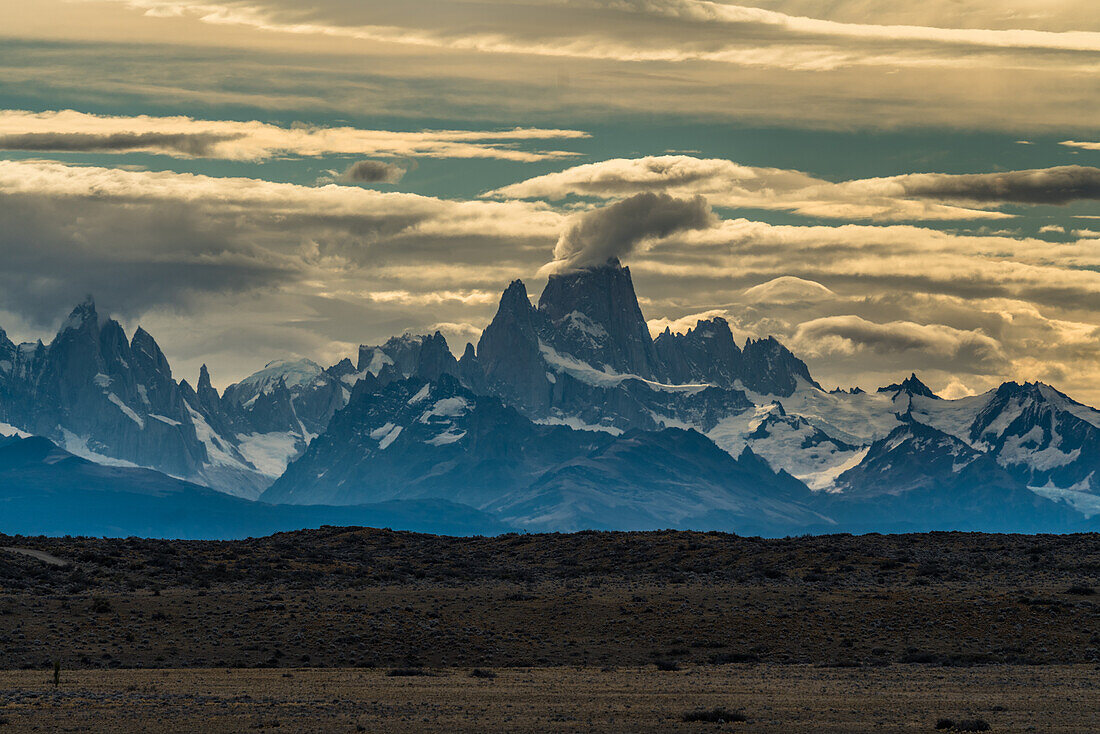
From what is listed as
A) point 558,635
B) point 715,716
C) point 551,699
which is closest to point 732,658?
point 558,635

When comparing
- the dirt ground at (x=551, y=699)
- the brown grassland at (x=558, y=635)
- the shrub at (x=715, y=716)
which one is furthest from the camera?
the brown grassland at (x=558, y=635)

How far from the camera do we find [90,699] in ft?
185

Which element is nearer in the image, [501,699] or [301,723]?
[301,723]

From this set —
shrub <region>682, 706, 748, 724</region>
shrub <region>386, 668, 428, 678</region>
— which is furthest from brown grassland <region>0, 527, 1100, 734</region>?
shrub <region>386, 668, 428, 678</region>

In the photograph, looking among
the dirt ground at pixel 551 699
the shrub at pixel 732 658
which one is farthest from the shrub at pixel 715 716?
the shrub at pixel 732 658

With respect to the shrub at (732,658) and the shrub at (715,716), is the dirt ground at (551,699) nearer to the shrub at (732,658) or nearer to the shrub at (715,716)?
the shrub at (715,716)

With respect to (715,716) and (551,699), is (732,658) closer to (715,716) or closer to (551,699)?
(551,699)

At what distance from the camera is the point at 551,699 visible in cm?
5856

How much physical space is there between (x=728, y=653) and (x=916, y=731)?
90.0ft

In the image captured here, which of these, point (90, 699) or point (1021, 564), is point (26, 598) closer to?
point (90, 699)

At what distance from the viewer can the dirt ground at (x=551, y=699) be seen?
51.2m

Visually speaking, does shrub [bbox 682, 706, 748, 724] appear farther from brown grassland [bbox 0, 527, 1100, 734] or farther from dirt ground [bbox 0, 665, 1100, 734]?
dirt ground [bbox 0, 665, 1100, 734]

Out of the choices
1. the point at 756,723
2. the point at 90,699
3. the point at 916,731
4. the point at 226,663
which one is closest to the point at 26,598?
the point at 226,663

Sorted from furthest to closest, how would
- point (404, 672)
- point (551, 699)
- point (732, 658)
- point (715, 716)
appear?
point (732, 658)
point (404, 672)
point (551, 699)
point (715, 716)
